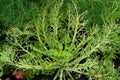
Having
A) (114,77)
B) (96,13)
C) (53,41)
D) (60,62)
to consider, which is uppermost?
(96,13)

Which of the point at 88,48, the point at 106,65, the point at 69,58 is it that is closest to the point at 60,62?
the point at 69,58

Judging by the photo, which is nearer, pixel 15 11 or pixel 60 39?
pixel 15 11

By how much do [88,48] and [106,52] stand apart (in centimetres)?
26

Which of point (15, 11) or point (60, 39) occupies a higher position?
point (15, 11)

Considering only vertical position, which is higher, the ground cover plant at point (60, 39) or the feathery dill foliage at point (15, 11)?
the feathery dill foliage at point (15, 11)

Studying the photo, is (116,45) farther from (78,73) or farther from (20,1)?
(20,1)

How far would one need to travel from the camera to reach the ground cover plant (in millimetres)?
1939

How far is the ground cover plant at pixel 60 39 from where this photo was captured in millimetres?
1939

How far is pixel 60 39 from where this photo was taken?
2.18 meters

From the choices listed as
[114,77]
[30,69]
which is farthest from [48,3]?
[114,77]

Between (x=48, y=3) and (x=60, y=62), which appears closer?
(x=60, y=62)

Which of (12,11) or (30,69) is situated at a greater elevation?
(12,11)

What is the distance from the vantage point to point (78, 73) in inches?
83.8

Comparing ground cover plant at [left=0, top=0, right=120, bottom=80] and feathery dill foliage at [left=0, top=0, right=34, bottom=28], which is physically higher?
feathery dill foliage at [left=0, top=0, right=34, bottom=28]
